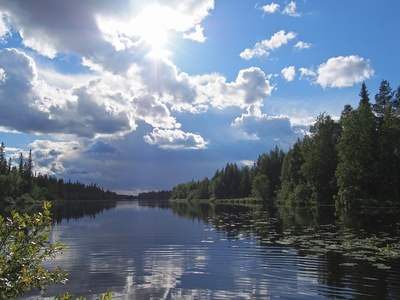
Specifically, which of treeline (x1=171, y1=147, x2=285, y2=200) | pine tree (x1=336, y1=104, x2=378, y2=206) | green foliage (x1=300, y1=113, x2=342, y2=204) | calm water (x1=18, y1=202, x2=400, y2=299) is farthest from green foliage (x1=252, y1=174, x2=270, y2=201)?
calm water (x1=18, y1=202, x2=400, y2=299)

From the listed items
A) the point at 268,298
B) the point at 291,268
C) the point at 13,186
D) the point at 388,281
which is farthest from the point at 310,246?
the point at 13,186

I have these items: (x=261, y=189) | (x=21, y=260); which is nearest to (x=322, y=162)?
(x=261, y=189)

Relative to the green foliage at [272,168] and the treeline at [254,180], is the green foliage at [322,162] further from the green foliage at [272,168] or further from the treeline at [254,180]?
the green foliage at [272,168]

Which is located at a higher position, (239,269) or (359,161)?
(359,161)

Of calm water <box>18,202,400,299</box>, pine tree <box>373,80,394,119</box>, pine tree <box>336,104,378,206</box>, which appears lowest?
calm water <box>18,202,400,299</box>

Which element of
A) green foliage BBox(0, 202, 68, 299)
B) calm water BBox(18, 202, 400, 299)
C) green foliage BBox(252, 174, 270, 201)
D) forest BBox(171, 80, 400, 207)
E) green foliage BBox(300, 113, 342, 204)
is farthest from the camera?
green foliage BBox(252, 174, 270, 201)

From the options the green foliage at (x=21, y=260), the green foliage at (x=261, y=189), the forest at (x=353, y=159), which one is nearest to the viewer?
the green foliage at (x=21, y=260)

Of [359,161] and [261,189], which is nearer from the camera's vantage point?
[359,161]

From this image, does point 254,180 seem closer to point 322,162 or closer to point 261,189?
point 261,189

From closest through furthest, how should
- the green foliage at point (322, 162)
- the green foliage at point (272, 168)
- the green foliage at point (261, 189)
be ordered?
1. the green foliage at point (322, 162)
2. the green foliage at point (261, 189)
3. the green foliage at point (272, 168)

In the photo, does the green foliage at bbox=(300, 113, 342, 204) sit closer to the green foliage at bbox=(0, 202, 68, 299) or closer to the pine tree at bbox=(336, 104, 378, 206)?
the pine tree at bbox=(336, 104, 378, 206)

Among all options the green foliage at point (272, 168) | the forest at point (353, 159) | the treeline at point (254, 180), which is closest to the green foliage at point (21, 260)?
the forest at point (353, 159)

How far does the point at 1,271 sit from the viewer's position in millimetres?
4777

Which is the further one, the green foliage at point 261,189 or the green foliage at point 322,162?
the green foliage at point 261,189
